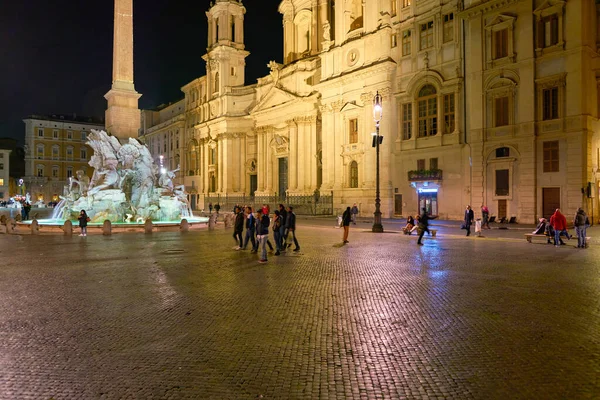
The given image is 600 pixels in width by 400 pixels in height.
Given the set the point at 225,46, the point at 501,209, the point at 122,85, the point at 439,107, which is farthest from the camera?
the point at 225,46

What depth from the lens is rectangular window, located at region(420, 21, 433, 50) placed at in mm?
35594

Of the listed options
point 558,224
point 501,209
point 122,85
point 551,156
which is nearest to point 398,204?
point 501,209

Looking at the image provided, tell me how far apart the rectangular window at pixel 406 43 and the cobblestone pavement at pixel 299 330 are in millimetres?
29106

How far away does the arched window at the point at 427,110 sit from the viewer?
117 feet

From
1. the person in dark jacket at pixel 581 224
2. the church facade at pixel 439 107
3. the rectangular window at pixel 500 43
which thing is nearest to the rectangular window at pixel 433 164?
the church facade at pixel 439 107

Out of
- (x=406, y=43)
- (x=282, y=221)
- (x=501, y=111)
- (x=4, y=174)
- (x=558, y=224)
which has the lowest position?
(x=558, y=224)

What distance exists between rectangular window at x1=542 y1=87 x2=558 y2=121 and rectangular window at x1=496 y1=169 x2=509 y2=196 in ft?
14.1

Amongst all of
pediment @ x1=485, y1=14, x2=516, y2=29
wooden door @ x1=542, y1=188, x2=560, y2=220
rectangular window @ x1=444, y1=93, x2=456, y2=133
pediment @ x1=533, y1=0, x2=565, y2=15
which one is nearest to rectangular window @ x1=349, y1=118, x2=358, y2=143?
rectangular window @ x1=444, y1=93, x2=456, y2=133

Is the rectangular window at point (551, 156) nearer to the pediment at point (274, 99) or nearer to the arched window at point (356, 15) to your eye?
the arched window at point (356, 15)

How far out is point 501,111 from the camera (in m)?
31.1

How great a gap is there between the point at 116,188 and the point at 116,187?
7 cm

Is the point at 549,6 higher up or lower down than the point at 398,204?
higher up

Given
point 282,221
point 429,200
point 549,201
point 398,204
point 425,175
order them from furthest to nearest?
point 398,204
point 429,200
point 425,175
point 549,201
point 282,221

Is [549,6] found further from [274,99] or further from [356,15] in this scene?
[274,99]
